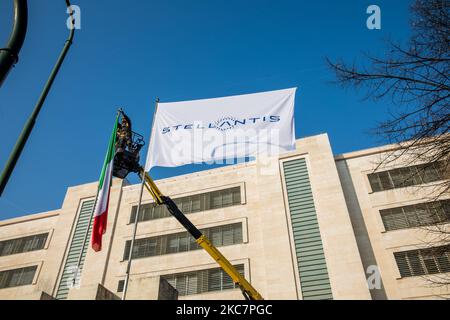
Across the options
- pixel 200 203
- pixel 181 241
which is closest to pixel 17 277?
pixel 181 241

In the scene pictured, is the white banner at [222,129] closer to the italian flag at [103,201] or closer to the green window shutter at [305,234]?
the italian flag at [103,201]

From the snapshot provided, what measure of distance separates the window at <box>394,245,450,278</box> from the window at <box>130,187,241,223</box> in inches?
451

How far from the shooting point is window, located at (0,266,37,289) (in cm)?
2678

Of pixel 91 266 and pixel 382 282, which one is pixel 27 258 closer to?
pixel 91 266

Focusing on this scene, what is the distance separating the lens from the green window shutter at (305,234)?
766 inches

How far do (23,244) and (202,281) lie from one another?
18.3 m

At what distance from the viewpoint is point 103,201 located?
36.1ft

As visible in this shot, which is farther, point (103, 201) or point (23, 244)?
point (23, 244)

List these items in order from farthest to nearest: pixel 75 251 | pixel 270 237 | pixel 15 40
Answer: pixel 75 251 < pixel 270 237 < pixel 15 40

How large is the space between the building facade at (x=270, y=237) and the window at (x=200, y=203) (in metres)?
0.09

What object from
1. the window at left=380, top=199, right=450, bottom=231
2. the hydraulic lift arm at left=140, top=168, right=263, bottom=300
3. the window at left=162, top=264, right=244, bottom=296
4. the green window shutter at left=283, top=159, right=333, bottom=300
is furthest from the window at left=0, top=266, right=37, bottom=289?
the window at left=380, top=199, right=450, bottom=231

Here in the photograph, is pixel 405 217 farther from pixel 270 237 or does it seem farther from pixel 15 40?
pixel 15 40

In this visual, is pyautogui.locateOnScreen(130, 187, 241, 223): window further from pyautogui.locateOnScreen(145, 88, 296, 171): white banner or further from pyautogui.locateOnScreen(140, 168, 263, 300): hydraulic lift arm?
pyautogui.locateOnScreen(145, 88, 296, 171): white banner
